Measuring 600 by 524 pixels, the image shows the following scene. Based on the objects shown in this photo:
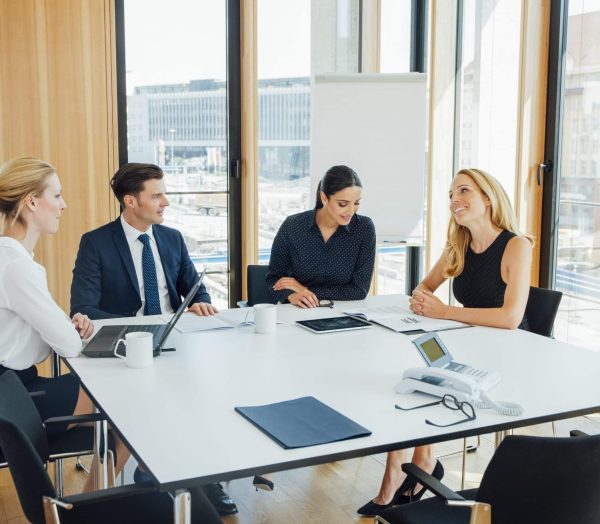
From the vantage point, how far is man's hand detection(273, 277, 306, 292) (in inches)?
140

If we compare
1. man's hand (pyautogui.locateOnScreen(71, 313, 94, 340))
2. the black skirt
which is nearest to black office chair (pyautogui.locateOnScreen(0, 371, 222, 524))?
the black skirt

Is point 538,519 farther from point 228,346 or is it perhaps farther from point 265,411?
point 228,346

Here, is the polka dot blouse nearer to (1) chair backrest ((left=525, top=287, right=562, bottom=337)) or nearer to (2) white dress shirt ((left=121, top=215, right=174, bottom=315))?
(2) white dress shirt ((left=121, top=215, right=174, bottom=315))

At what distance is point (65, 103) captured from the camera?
14.5 ft

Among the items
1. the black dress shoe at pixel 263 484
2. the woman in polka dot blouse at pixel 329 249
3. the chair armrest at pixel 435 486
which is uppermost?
the woman in polka dot blouse at pixel 329 249

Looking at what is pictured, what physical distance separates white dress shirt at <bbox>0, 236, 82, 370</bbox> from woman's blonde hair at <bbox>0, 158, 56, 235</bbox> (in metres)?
0.17

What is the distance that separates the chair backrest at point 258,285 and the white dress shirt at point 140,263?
50 cm

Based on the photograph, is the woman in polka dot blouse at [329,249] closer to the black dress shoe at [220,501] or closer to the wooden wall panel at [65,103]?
the black dress shoe at [220,501]

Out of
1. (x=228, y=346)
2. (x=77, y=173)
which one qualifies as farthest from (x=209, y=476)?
(x=77, y=173)

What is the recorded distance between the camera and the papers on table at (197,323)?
2.94 meters

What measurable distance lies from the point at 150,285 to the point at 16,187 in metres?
0.88

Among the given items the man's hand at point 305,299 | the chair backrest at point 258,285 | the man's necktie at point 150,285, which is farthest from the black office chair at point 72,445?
the chair backrest at point 258,285

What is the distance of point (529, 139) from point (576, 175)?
367 mm

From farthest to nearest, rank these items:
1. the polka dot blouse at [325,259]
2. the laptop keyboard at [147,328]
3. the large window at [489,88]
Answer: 1. the large window at [489,88]
2. the polka dot blouse at [325,259]
3. the laptop keyboard at [147,328]
